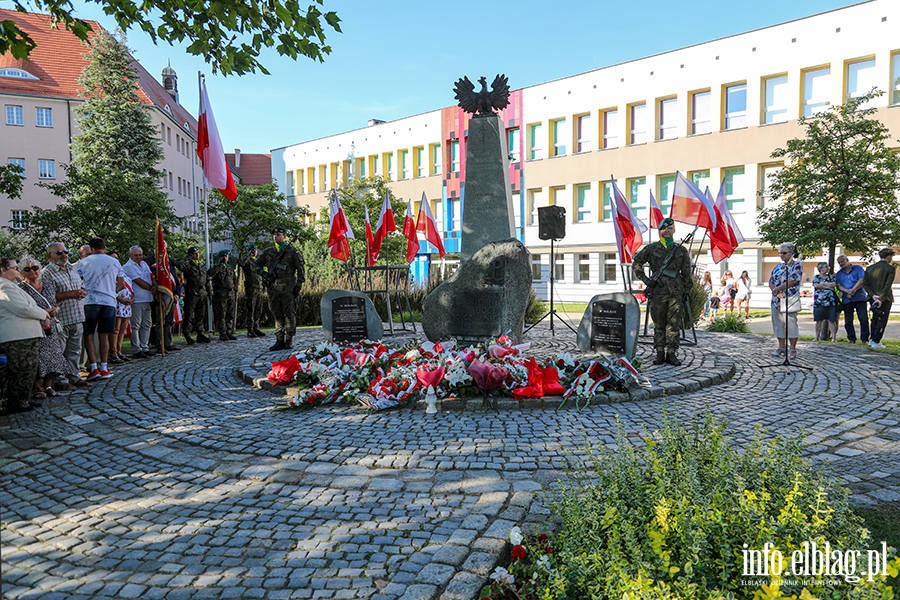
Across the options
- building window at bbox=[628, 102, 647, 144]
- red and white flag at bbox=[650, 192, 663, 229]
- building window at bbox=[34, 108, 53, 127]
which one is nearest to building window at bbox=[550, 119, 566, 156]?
building window at bbox=[628, 102, 647, 144]

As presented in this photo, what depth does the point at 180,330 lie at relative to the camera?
47.8ft

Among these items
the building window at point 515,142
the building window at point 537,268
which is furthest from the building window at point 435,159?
the building window at point 537,268

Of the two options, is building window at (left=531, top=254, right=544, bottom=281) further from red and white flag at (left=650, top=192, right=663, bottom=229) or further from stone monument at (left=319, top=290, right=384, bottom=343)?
stone monument at (left=319, top=290, right=384, bottom=343)

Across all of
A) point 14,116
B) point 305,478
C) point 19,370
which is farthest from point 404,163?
point 305,478

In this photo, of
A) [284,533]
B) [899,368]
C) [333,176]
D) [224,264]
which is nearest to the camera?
[284,533]

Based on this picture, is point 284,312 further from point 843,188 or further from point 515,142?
point 515,142

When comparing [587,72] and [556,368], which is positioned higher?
[587,72]

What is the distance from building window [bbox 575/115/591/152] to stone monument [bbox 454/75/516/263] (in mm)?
24119

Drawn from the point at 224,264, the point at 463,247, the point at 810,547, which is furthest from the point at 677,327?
the point at 224,264

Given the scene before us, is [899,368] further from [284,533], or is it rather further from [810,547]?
[284,533]

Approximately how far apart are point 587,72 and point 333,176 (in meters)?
22.6

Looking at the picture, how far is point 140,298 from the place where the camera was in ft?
35.7

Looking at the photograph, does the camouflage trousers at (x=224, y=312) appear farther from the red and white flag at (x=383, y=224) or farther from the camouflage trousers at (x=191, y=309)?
the red and white flag at (x=383, y=224)

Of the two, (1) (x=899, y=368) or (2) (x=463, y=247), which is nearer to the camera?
(1) (x=899, y=368)
